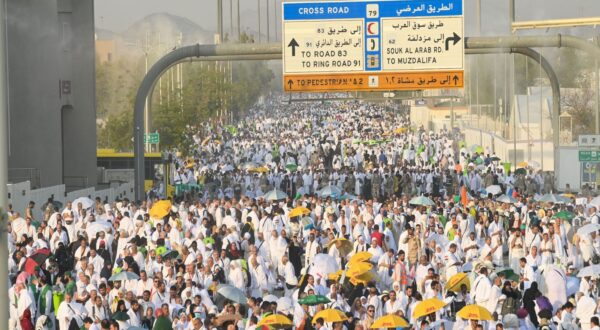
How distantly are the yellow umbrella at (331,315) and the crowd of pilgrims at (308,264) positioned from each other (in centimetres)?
2

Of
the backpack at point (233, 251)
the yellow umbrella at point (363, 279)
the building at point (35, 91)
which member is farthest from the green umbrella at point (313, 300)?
the building at point (35, 91)

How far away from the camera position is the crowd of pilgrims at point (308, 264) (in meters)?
18.5

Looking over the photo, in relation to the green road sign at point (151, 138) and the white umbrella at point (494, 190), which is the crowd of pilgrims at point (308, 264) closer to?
the white umbrella at point (494, 190)

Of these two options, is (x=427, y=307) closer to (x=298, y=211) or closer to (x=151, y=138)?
(x=298, y=211)

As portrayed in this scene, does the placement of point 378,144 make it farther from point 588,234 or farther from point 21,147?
point 588,234

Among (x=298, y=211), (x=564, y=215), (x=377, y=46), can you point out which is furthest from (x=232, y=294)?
(x=377, y=46)

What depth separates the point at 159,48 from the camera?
472 ft

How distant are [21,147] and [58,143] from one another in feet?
3.24

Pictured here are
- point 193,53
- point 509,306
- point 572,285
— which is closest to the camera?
point 509,306

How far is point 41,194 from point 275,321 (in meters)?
18.4

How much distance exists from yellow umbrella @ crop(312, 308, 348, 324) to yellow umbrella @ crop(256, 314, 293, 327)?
44 cm

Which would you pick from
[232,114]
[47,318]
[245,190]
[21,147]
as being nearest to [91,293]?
[47,318]

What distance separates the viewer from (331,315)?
17219 millimetres

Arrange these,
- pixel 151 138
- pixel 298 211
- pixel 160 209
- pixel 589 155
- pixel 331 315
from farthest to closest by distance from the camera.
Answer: pixel 151 138 → pixel 589 155 → pixel 298 211 → pixel 160 209 → pixel 331 315
